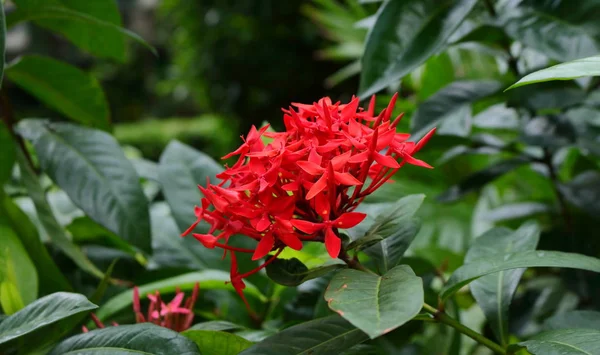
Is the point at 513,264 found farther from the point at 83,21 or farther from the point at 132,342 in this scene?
the point at 83,21

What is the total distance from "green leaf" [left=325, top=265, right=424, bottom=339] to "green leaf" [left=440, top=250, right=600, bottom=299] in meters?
0.07

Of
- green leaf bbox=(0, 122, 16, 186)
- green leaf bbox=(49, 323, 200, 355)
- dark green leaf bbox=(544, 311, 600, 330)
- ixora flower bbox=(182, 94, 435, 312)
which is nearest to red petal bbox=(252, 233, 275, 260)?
ixora flower bbox=(182, 94, 435, 312)

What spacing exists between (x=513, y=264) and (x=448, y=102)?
0.40 meters

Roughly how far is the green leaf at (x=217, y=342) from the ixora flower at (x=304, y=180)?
5 centimetres

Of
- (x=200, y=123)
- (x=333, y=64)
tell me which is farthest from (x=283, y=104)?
(x=200, y=123)

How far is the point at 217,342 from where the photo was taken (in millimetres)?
550

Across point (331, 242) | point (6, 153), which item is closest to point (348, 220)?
point (331, 242)

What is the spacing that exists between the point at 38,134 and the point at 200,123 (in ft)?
18.1

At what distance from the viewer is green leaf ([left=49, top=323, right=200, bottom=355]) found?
1.66 ft

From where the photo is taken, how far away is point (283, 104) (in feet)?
16.2

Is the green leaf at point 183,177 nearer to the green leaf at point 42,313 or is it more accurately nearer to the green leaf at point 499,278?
the green leaf at point 42,313

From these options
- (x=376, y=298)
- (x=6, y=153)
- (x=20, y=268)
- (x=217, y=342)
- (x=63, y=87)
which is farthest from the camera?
(x=63, y=87)

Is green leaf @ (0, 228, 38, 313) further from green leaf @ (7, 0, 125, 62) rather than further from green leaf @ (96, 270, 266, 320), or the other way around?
green leaf @ (7, 0, 125, 62)

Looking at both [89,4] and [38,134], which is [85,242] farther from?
[89,4]
